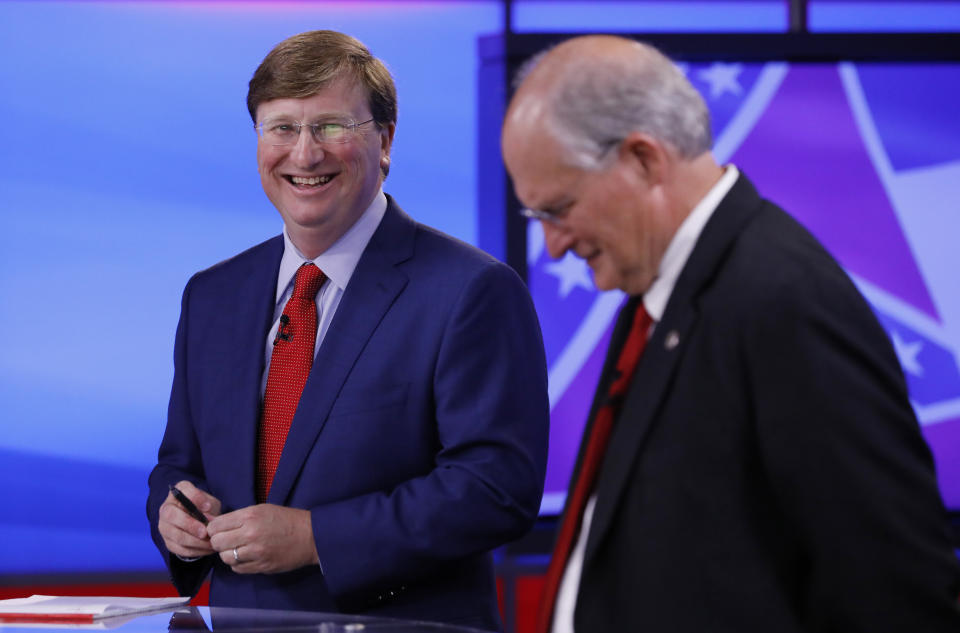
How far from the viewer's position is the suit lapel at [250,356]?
2062 millimetres

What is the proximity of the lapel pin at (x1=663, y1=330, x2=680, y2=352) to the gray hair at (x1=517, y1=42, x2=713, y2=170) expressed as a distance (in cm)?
22

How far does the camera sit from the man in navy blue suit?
1.92 metres

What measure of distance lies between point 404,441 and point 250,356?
378 millimetres

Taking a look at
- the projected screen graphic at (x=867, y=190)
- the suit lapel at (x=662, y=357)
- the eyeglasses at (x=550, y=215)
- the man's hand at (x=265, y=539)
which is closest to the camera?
the suit lapel at (x=662, y=357)

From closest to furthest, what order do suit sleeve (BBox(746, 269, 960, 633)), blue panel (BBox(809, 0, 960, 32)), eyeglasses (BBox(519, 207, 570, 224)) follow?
suit sleeve (BBox(746, 269, 960, 633)), eyeglasses (BBox(519, 207, 570, 224)), blue panel (BBox(809, 0, 960, 32))

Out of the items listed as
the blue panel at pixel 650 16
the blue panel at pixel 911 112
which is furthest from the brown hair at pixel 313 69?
the blue panel at pixel 911 112

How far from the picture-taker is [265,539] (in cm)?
189

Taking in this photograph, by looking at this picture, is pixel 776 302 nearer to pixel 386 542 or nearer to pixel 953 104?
pixel 386 542

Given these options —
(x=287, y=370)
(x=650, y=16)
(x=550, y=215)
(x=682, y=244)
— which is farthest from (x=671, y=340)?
(x=650, y=16)

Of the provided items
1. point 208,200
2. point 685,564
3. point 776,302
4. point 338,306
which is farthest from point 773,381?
point 208,200

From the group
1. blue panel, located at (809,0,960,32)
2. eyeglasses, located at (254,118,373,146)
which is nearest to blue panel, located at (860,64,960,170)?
blue panel, located at (809,0,960,32)

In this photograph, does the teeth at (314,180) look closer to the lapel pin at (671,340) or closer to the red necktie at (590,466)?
the red necktie at (590,466)

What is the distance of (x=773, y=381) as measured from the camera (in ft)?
3.87

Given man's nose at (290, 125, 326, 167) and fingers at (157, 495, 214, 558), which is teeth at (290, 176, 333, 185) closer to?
man's nose at (290, 125, 326, 167)
